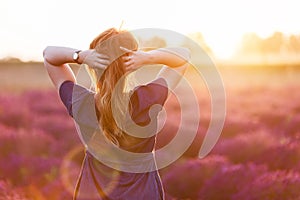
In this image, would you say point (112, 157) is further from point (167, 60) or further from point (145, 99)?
point (167, 60)

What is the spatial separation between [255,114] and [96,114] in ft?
34.5

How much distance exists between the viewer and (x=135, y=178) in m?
2.52

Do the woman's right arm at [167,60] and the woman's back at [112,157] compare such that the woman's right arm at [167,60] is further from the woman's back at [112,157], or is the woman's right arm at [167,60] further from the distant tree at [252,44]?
the distant tree at [252,44]

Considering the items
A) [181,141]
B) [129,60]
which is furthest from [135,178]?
[181,141]

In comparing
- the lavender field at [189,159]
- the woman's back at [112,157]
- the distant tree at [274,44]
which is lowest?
the distant tree at [274,44]

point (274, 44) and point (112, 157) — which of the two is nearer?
point (112, 157)

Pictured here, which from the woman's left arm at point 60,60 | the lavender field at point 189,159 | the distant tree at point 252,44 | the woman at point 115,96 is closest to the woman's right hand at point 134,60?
the woman at point 115,96

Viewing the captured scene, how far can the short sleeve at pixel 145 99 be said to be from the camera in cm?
241

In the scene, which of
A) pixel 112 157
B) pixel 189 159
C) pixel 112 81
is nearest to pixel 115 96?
pixel 112 81

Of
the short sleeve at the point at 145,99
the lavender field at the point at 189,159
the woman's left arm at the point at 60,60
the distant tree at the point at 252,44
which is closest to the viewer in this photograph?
the short sleeve at the point at 145,99

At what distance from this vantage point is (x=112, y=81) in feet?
7.95

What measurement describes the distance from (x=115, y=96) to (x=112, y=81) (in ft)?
0.18

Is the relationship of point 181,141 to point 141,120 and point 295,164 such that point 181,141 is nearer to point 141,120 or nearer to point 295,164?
point 295,164

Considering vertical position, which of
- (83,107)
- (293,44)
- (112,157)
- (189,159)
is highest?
(83,107)
